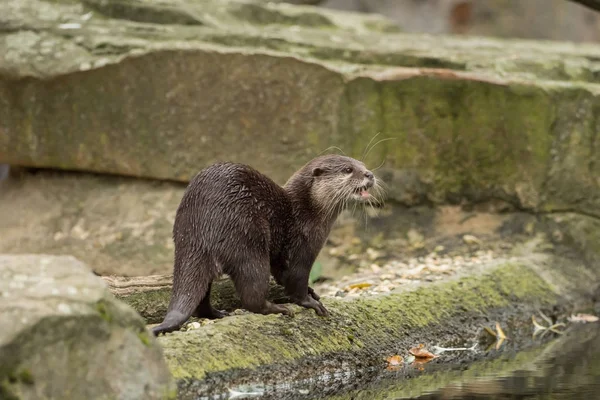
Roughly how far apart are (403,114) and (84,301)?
4121mm

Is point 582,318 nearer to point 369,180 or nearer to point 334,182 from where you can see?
point 369,180

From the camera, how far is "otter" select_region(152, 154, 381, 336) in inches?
175

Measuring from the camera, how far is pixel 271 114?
22.6 feet

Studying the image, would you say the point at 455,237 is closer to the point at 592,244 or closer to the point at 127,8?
the point at 592,244

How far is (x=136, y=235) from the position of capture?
6926 mm

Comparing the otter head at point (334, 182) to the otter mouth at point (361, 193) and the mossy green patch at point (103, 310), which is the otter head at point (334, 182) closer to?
the otter mouth at point (361, 193)

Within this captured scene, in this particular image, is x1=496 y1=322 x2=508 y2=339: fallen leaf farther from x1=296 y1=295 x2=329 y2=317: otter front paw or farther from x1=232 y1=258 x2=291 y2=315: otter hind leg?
x1=232 y1=258 x2=291 y2=315: otter hind leg

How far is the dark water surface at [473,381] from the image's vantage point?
13.9 ft

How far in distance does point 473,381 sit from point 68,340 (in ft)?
6.78

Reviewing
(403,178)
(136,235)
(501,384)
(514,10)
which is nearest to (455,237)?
(403,178)

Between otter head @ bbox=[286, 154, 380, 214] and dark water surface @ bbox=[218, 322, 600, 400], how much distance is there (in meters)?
0.82

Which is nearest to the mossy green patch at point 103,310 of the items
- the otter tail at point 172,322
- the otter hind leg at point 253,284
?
the otter tail at point 172,322

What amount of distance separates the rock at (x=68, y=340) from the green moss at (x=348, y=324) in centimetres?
66

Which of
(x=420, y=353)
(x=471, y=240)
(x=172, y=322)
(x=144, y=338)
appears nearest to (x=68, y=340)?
(x=144, y=338)
